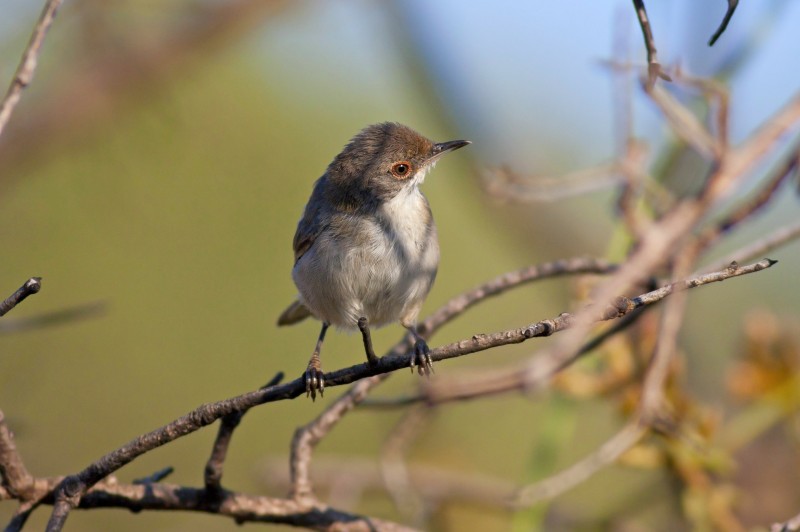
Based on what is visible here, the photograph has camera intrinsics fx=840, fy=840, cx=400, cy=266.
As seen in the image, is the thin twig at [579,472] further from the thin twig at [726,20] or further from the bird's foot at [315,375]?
the thin twig at [726,20]

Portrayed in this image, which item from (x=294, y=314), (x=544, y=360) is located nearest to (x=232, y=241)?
(x=294, y=314)

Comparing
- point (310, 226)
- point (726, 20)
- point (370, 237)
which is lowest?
point (370, 237)

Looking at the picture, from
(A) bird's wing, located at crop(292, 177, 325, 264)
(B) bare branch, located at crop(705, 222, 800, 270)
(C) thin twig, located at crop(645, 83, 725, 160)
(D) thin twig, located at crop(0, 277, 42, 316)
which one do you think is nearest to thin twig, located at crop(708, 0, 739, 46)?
(C) thin twig, located at crop(645, 83, 725, 160)

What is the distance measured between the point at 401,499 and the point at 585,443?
11.3 feet

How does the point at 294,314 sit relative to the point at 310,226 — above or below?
below

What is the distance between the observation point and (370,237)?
328 cm

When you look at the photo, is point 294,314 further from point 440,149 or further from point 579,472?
point 579,472

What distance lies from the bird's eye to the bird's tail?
2.31 feet

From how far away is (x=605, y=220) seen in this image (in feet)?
18.2

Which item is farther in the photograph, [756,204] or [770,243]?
[756,204]

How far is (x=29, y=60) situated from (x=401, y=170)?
2032mm

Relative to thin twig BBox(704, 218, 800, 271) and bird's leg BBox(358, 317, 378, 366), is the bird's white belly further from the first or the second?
bird's leg BBox(358, 317, 378, 366)

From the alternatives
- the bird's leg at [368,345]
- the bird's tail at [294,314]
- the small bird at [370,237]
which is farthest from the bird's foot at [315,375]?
the bird's tail at [294,314]

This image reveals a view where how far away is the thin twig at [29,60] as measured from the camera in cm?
178
